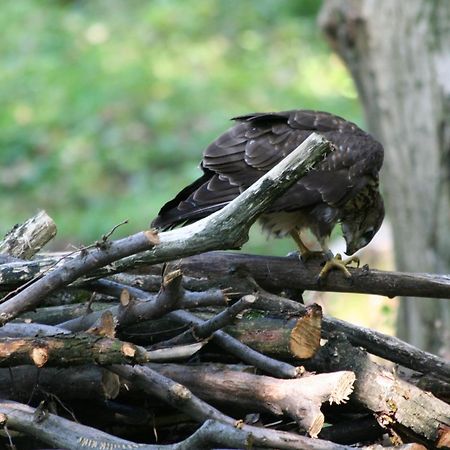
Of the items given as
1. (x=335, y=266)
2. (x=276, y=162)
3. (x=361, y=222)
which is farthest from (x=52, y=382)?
(x=361, y=222)

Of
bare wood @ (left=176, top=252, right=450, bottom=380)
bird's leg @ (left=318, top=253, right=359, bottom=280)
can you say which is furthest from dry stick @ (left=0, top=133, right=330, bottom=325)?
bird's leg @ (left=318, top=253, right=359, bottom=280)

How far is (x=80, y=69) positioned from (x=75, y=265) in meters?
9.78

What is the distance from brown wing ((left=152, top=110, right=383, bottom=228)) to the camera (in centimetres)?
515

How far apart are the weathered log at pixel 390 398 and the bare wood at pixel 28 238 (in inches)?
55.3

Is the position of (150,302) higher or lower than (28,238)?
lower

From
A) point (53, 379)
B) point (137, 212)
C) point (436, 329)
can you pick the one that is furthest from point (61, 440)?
point (137, 212)

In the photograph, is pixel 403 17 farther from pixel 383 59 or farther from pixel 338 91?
pixel 338 91

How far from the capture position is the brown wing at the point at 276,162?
515cm

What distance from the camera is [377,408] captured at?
4.23 metres

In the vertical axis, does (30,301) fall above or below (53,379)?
above

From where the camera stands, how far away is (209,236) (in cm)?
402

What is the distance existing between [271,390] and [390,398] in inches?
19.2

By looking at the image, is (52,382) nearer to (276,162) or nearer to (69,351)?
(69,351)

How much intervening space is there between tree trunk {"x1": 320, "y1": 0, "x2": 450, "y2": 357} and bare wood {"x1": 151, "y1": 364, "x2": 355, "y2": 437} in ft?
9.86
